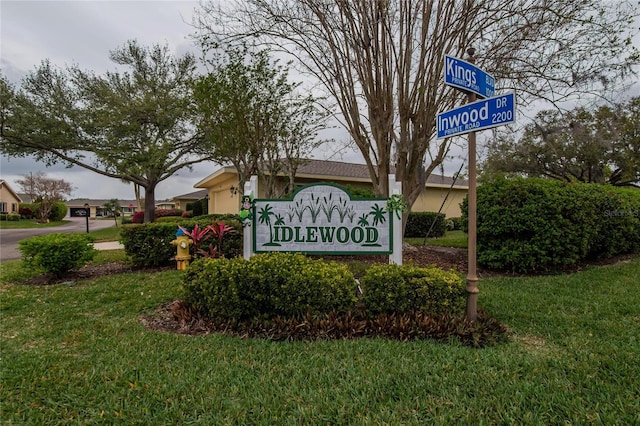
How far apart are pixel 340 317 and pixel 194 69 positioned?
20.0 meters

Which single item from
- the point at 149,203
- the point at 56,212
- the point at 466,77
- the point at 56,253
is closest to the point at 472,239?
the point at 466,77

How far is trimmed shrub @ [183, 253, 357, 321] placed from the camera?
356cm

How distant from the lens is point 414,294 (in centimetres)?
355

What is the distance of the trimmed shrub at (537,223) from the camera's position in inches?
242

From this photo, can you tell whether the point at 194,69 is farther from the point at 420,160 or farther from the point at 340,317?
the point at 340,317

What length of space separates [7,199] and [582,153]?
→ 62968 millimetres

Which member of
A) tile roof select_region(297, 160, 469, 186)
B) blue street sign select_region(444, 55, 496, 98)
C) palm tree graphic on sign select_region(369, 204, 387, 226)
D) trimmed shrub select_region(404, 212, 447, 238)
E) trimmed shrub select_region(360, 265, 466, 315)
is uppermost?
tile roof select_region(297, 160, 469, 186)

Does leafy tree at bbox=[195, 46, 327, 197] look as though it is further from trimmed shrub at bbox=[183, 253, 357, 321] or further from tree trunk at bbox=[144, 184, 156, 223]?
tree trunk at bbox=[144, 184, 156, 223]

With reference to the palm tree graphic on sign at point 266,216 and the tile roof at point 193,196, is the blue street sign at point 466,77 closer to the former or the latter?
the palm tree graphic on sign at point 266,216

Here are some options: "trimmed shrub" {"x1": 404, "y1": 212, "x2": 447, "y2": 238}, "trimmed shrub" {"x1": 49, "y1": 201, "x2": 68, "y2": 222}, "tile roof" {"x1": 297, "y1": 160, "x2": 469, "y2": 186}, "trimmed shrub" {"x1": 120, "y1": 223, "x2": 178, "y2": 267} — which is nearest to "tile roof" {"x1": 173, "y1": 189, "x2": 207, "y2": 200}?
"trimmed shrub" {"x1": 49, "y1": 201, "x2": 68, "y2": 222}

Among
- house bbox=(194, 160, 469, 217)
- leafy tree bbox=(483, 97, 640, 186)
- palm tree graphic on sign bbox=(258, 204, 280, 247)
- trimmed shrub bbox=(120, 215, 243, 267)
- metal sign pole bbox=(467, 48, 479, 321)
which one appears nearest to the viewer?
metal sign pole bbox=(467, 48, 479, 321)

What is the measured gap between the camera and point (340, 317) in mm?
3541

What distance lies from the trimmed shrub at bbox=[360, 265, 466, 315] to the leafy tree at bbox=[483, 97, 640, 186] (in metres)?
11.7

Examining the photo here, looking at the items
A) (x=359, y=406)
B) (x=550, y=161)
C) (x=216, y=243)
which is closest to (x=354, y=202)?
(x=216, y=243)
